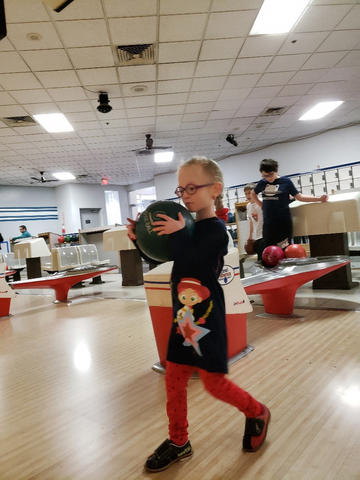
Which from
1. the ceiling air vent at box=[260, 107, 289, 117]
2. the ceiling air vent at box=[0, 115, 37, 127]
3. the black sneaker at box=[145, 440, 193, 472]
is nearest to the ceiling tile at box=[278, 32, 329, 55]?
the ceiling air vent at box=[260, 107, 289, 117]

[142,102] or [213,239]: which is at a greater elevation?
[142,102]

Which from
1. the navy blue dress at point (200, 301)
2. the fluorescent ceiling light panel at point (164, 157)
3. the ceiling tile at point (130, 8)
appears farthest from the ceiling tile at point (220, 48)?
the fluorescent ceiling light panel at point (164, 157)

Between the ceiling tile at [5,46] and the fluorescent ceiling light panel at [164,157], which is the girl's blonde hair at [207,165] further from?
the fluorescent ceiling light panel at [164,157]

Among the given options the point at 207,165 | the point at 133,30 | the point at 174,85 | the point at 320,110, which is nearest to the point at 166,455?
the point at 207,165

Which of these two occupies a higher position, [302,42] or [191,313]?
[302,42]

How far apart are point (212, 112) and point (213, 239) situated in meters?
7.01

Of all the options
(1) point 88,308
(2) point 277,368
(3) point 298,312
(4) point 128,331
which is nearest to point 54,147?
(1) point 88,308

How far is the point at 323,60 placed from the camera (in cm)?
554

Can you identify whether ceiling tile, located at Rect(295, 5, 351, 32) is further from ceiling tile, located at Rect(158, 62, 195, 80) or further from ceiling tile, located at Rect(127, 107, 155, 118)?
ceiling tile, located at Rect(127, 107, 155, 118)

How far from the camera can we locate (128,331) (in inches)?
110

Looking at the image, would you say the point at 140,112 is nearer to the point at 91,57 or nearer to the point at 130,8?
the point at 91,57

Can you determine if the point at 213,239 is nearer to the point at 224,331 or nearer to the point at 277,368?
the point at 224,331

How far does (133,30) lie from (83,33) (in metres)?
0.65

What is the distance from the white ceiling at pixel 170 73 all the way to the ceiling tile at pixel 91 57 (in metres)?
0.01
